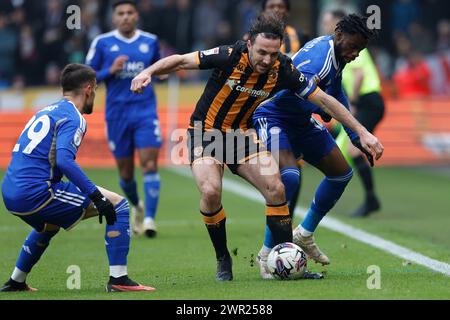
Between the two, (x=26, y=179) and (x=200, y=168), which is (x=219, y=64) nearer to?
(x=200, y=168)

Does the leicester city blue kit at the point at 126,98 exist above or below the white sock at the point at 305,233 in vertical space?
above

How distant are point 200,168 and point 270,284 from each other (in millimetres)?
1046

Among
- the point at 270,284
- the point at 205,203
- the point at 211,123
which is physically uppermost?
the point at 211,123

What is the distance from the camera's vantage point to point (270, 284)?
7.55 meters

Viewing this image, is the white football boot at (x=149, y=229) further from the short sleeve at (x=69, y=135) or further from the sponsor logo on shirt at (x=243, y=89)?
the short sleeve at (x=69, y=135)

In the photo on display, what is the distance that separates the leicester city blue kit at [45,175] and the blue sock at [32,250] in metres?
0.25

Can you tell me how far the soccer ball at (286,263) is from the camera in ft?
25.1

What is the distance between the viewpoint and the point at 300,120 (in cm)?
872

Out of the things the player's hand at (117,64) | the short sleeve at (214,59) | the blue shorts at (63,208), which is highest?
the player's hand at (117,64)

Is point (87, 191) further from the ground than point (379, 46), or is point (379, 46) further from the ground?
point (379, 46)

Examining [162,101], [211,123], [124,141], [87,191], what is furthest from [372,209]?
[162,101]

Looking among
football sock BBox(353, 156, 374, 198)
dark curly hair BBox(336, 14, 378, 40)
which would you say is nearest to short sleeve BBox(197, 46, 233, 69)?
dark curly hair BBox(336, 14, 378, 40)

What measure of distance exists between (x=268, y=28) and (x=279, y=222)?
4.92 ft

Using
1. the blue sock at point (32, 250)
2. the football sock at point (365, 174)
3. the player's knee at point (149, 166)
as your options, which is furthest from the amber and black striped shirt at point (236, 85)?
the football sock at point (365, 174)
